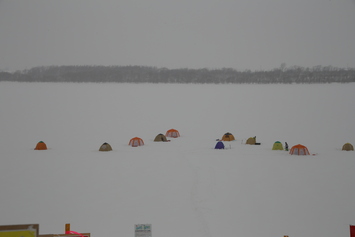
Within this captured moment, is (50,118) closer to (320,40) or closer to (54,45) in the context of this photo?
(54,45)

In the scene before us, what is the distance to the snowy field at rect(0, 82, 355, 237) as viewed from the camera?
197 inches

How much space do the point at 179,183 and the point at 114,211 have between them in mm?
1009

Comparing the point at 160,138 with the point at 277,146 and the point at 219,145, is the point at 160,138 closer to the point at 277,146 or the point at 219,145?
the point at 219,145

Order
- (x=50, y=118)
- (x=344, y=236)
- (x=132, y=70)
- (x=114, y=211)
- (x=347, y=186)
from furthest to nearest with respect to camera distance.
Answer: (x=132, y=70) → (x=50, y=118) → (x=347, y=186) → (x=114, y=211) → (x=344, y=236)

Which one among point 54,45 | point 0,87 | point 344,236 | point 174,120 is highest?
point 54,45

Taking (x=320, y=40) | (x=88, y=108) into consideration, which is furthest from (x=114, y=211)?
(x=320, y=40)

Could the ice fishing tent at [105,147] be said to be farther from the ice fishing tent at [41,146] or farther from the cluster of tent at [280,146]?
the cluster of tent at [280,146]

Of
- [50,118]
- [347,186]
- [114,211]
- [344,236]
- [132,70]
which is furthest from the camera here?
[132,70]

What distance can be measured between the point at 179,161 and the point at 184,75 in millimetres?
1668

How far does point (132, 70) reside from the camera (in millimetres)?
7262

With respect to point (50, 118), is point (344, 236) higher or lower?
lower

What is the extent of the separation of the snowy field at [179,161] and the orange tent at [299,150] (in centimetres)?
15

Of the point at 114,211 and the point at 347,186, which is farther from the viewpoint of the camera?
the point at 347,186

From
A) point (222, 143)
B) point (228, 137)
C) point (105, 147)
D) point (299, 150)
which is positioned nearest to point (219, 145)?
point (222, 143)
